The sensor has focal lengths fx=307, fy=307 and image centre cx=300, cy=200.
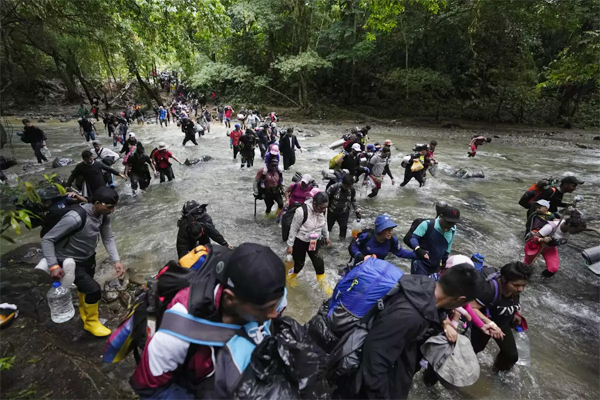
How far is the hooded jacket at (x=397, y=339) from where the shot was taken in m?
1.92

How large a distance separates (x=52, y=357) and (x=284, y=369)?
10.2 ft

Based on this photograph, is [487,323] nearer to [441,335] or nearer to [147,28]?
[441,335]

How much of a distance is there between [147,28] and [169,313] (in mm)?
9443

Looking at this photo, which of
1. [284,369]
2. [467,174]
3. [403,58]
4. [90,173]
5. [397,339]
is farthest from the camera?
[403,58]

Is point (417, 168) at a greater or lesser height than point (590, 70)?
lesser

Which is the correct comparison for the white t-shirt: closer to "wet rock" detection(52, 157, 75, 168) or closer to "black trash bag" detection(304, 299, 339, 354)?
"black trash bag" detection(304, 299, 339, 354)

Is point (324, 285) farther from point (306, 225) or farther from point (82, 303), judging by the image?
point (82, 303)

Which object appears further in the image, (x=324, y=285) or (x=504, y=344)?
(x=324, y=285)

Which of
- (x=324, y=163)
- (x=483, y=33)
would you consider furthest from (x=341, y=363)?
(x=483, y=33)

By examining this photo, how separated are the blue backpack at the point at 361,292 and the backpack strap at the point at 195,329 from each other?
104cm

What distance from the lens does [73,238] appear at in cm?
339

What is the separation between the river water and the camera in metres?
3.86

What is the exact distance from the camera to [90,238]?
3.49 meters

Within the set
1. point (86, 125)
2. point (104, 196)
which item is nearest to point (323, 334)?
point (104, 196)
